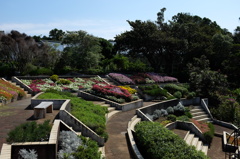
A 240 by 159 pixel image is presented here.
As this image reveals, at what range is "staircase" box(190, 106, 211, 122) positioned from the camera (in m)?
18.6

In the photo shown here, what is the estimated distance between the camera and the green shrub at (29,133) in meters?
6.58

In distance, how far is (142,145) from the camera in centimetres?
884

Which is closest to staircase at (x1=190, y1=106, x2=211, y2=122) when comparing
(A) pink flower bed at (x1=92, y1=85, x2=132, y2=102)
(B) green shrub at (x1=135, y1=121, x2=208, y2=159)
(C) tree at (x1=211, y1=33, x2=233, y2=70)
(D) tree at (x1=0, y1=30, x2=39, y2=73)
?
(A) pink flower bed at (x1=92, y1=85, x2=132, y2=102)

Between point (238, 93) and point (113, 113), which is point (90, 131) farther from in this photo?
point (238, 93)

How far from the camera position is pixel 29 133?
6906 mm

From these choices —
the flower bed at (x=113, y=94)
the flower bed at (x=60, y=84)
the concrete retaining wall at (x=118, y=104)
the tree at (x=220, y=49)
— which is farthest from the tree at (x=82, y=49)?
the tree at (x=220, y=49)

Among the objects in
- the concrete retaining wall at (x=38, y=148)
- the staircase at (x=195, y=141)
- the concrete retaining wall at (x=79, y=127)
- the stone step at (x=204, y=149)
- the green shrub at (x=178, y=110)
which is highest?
the concrete retaining wall at (x=38, y=148)

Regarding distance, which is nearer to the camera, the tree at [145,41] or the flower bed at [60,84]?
the flower bed at [60,84]

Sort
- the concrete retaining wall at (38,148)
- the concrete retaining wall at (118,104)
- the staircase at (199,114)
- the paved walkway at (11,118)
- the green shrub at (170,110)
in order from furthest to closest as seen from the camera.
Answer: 1. the staircase at (199,114)
2. the green shrub at (170,110)
3. the concrete retaining wall at (118,104)
4. the paved walkway at (11,118)
5. the concrete retaining wall at (38,148)

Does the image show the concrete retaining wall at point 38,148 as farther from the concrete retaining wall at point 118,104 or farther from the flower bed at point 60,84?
the flower bed at point 60,84

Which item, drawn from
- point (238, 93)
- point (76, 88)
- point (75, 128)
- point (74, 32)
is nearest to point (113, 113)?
point (75, 128)

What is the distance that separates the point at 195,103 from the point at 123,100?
8380 mm

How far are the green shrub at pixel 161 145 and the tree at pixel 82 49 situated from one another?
763 inches

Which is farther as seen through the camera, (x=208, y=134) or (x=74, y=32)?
(x=74, y=32)
